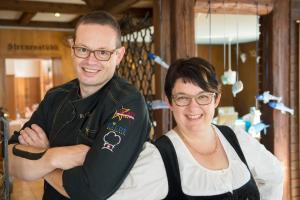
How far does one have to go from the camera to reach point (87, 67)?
129 centimetres

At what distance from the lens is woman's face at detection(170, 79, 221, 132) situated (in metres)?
1.36

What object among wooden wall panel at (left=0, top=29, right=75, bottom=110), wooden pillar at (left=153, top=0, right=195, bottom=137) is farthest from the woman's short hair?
wooden wall panel at (left=0, top=29, right=75, bottom=110)

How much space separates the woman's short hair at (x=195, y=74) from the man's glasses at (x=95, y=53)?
26 centimetres

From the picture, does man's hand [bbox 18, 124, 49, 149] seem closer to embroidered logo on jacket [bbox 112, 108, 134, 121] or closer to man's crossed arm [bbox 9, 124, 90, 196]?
man's crossed arm [bbox 9, 124, 90, 196]

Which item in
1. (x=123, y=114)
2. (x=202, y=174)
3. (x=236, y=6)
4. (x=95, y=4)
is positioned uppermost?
(x=95, y=4)

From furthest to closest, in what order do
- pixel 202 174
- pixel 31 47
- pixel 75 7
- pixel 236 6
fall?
pixel 31 47 < pixel 75 7 < pixel 236 6 < pixel 202 174

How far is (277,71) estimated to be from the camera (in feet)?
11.3

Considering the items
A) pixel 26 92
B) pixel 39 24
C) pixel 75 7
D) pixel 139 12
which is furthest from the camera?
pixel 26 92

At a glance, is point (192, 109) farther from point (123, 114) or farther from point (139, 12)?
point (139, 12)

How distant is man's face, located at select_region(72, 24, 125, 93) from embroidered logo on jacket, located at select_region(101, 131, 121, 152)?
0.72 feet

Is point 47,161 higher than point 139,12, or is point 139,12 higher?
point 139,12

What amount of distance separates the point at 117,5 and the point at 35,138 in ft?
10.1

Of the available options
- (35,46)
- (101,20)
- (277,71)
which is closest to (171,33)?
(277,71)

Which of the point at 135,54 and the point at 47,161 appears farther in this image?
the point at 135,54
